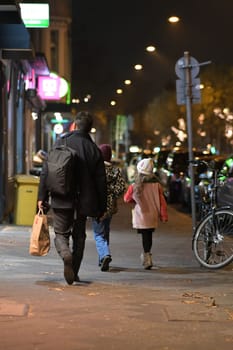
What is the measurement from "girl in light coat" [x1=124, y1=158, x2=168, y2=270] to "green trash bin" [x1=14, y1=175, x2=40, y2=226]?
5.40 m

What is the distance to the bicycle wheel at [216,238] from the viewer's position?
9.48 metres

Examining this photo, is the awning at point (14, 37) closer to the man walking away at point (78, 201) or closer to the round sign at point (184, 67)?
the round sign at point (184, 67)

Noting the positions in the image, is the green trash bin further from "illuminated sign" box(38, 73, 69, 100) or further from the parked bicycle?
"illuminated sign" box(38, 73, 69, 100)

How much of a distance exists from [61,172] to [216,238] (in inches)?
107

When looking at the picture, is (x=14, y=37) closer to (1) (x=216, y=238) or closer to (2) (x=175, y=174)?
(1) (x=216, y=238)

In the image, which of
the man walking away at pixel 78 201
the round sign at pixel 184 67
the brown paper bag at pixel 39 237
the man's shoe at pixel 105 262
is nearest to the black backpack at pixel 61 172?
the man walking away at pixel 78 201

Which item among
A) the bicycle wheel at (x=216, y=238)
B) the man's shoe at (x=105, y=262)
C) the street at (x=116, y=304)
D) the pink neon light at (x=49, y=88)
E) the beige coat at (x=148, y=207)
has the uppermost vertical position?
the pink neon light at (x=49, y=88)

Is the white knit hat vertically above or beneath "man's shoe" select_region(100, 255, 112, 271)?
above

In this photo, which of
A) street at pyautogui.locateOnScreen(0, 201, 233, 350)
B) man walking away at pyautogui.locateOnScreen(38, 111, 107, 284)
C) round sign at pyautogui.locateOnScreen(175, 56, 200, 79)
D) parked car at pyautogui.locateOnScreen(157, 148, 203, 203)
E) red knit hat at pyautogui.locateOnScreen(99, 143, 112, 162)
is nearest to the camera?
street at pyautogui.locateOnScreen(0, 201, 233, 350)

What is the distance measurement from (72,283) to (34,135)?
68.0ft

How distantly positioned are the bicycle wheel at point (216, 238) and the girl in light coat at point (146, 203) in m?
0.60

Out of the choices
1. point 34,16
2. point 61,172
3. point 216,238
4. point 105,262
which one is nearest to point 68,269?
point 61,172

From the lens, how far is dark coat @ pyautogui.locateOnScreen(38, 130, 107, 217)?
26.5ft

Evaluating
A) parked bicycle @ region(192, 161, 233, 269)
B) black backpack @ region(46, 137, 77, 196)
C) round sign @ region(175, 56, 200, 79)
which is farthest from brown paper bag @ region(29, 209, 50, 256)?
round sign @ region(175, 56, 200, 79)
